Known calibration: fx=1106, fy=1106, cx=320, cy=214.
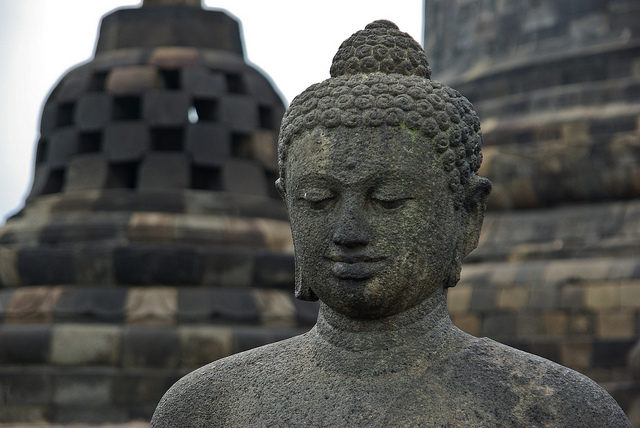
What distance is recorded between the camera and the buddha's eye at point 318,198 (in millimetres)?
4008

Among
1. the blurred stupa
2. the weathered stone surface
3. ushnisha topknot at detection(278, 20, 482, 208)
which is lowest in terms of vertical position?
the weathered stone surface

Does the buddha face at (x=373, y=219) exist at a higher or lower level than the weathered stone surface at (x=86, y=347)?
higher

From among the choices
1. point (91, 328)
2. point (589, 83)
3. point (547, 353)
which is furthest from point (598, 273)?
point (91, 328)

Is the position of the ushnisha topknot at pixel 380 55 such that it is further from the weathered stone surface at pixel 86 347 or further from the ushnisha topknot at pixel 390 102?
the weathered stone surface at pixel 86 347

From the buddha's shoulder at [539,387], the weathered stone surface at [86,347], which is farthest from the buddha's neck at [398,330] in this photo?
the weathered stone surface at [86,347]

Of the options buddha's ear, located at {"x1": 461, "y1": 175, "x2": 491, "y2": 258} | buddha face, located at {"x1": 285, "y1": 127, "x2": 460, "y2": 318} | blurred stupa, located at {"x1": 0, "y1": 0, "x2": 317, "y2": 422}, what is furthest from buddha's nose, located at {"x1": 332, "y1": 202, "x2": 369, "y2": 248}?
blurred stupa, located at {"x1": 0, "y1": 0, "x2": 317, "y2": 422}

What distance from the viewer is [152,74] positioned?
41.6 feet

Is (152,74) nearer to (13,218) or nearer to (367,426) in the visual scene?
(13,218)

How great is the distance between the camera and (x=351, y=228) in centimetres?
389

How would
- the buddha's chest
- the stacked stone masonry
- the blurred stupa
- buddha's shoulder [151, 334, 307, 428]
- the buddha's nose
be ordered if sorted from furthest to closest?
1. the blurred stupa
2. the stacked stone masonry
3. buddha's shoulder [151, 334, 307, 428]
4. the buddha's nose
5. the buddha's chest

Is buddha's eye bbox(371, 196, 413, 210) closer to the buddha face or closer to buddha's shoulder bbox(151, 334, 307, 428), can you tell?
the buddha face

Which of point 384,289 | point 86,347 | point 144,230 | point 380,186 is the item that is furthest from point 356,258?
point 144,230

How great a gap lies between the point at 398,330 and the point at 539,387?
54 cm

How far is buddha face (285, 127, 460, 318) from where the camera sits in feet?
12.8
